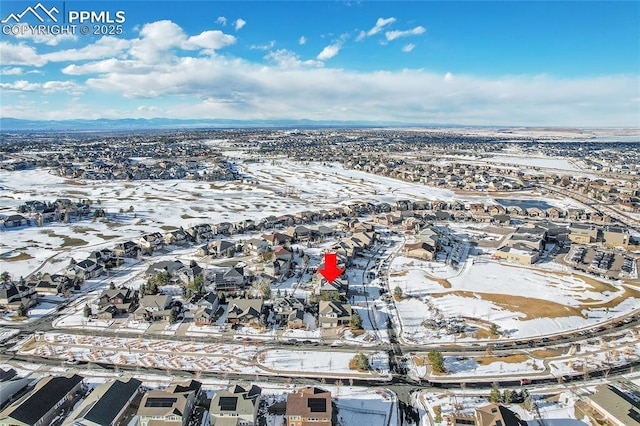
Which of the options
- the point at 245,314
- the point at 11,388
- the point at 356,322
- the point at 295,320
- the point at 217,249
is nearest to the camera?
the point at 11,388

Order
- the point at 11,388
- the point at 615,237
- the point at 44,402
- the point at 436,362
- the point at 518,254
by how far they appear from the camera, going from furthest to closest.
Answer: the point at 615,237 < the point at 518,254 < the point at 436,362 < the point at 11,388 < the point at 44,402

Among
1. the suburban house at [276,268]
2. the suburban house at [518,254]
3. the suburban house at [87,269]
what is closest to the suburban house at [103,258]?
the suburban house at [87,269]

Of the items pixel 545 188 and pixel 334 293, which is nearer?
pixel 334 293

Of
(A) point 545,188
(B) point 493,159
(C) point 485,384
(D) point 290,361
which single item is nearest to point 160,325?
(D) point 290,361

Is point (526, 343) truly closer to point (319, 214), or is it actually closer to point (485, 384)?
point (485, 384)

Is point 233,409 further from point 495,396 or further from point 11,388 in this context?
point 495,396

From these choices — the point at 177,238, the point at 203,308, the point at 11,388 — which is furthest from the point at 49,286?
the point at 177,238
